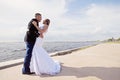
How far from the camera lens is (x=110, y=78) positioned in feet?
18.5

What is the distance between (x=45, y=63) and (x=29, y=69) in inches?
21.5

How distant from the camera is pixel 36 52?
20.9 feet

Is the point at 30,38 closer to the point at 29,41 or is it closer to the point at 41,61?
the point at 29,41

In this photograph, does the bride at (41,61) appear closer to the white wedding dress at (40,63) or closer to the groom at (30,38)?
the white wedding dress at (40,63)

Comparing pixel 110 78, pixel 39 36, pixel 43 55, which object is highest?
pixel 39 36

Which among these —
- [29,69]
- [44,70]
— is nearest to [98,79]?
[44,70]

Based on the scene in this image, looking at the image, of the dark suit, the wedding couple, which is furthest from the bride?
the dark suit

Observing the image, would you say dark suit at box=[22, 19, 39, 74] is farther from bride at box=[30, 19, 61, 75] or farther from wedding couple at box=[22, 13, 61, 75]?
bride at box=[30, 19, 61, 75]

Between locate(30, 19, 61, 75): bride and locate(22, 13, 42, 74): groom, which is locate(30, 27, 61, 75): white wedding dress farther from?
locate(22, 13, 42, 74): groom

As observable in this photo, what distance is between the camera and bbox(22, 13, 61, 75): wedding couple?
6.21m

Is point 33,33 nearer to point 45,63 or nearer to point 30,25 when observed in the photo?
point 30,25

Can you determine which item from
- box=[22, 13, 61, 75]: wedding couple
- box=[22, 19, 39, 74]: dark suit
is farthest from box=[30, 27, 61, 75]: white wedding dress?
box=[22, 19, 39, 74]: dark suit

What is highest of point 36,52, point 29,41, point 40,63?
point 29,41

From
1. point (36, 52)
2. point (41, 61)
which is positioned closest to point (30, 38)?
point (36, 52)
